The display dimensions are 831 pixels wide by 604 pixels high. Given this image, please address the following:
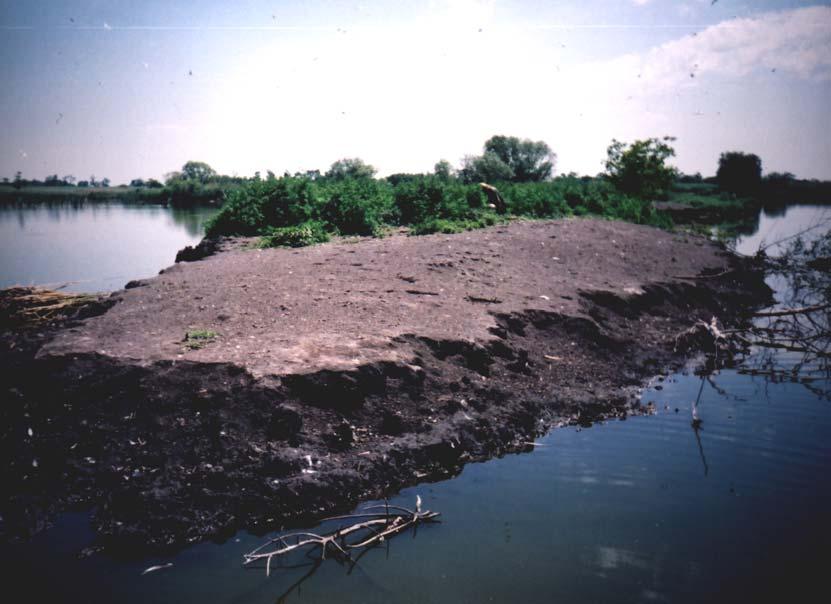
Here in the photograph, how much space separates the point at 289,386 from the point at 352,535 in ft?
4.93

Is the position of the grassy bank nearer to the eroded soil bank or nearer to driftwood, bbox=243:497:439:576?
the eroded soil bank

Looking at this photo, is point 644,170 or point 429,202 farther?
point 644,170

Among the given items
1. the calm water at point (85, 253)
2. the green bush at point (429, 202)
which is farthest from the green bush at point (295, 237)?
the green bush at point (429, 202)

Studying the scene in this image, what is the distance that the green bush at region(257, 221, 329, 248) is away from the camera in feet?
37.6

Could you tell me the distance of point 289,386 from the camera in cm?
454

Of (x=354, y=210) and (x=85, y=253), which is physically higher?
(x=354, y=210)

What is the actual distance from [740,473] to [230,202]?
13.4m

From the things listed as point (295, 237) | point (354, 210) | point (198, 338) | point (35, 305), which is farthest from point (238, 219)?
point (198, 338)

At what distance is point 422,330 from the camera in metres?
5.92

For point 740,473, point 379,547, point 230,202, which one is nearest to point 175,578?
point 379,547

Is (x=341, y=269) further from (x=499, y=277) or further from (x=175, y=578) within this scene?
(x=175, y=578)

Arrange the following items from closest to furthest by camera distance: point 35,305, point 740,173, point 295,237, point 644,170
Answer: point 35,305 → point 295,237 → point 644,170 → point 740,173

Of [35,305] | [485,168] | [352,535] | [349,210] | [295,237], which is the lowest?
[352,535]

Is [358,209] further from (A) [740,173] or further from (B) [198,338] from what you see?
(A) [740,173]
